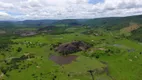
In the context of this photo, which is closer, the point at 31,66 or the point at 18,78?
the point at 18,78

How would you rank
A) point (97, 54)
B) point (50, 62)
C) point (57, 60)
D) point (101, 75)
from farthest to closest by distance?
point (97, 54) → point (57, 60) → point (50, 62) → point (101, 75)

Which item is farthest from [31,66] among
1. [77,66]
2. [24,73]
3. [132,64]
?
[132,64]

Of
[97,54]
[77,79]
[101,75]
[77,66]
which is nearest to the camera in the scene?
[77,79]

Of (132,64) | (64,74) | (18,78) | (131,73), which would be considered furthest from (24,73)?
(132,64)

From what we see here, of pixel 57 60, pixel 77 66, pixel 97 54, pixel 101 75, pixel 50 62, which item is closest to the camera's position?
pixel 101 75

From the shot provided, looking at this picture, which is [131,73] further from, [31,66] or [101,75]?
[31,66]

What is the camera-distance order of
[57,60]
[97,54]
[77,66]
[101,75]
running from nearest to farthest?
[101,75] < [77,66] < [57,60] < [97,54]

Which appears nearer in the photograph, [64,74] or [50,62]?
[64,74]

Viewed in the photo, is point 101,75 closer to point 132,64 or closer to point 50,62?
point 132,64
